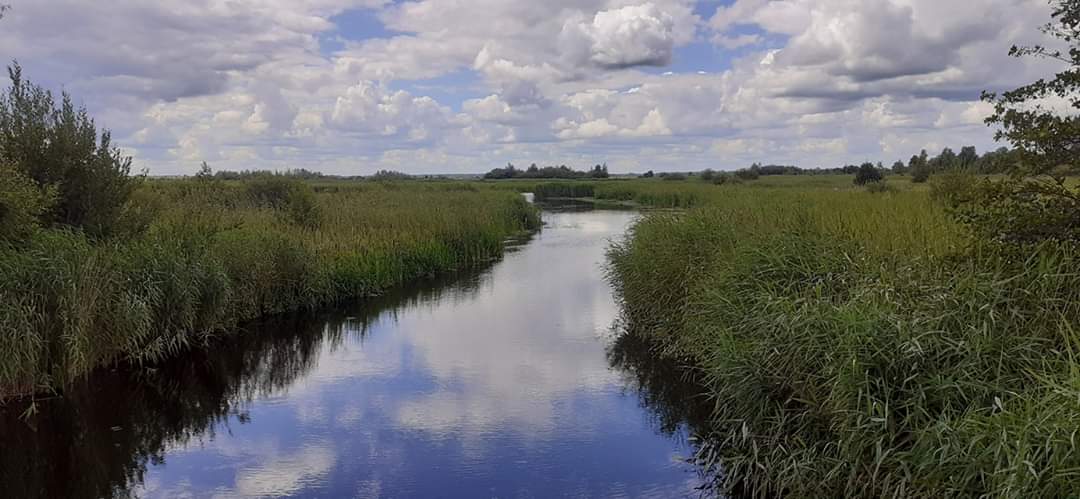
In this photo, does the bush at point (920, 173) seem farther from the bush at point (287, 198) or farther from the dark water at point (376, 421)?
the bush at point (287, 198)

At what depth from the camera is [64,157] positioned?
12.1 metres

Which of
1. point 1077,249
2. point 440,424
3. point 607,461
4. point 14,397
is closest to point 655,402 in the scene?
point 607,461

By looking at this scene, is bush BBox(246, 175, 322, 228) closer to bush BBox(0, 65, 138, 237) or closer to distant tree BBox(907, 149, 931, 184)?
bush BBox(0, 65, 138, 237)

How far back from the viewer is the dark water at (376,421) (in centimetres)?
692

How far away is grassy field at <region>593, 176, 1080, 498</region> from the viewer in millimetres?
4379

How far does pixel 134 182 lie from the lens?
1313 cm

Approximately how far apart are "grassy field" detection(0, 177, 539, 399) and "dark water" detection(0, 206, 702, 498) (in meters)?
0.51

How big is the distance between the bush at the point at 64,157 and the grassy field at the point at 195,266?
446 millimetres

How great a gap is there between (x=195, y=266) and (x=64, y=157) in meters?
3.05

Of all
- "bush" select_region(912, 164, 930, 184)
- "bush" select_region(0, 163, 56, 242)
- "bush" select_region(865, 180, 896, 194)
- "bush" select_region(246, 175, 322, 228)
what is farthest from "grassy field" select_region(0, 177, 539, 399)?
"bush" select_region(912, 164, 930, 184)

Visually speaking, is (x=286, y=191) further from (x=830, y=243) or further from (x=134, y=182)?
(x=830, y=243)

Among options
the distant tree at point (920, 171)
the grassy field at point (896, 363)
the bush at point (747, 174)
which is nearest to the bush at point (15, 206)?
the grassy field at point (896, 363)

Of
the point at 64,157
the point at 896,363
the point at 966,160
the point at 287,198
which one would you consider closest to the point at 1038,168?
the point at 896,363

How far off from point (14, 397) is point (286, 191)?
1448 centimetres
